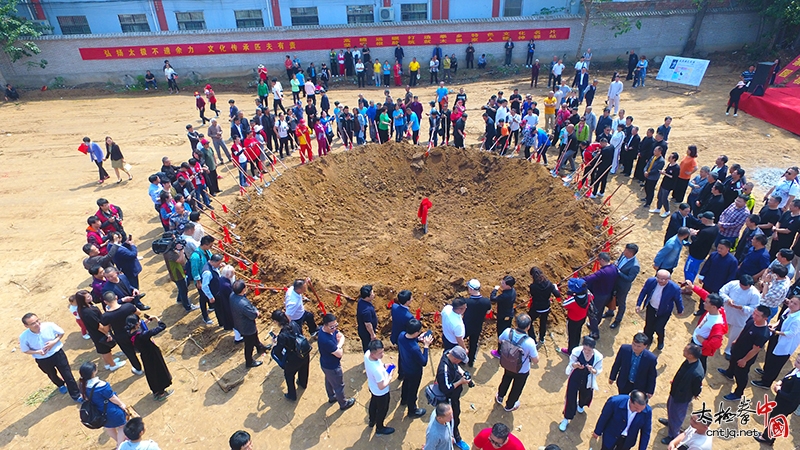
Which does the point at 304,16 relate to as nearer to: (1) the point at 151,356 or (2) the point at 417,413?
(1) the point at 151,356

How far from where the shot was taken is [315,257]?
35.9 ft

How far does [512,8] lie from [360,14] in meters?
9.00

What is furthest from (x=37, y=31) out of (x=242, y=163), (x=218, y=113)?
(x=242, y=163)

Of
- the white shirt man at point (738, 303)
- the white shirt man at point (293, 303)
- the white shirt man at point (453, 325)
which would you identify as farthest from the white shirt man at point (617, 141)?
the white shirt man at point (293, 303)

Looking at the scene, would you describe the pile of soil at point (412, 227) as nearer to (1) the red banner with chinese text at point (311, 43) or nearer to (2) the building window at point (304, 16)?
(1) the red banner with chinese text at point (311, 43)

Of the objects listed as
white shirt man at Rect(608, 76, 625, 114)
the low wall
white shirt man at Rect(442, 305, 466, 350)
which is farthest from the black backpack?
the low wall

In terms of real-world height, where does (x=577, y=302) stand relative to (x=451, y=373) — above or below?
below

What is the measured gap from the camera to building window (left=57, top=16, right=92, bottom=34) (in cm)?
2470

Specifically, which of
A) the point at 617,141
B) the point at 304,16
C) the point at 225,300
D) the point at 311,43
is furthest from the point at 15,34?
the point at 617,141

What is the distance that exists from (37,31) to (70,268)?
67.4 feet

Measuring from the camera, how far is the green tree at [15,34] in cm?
2159

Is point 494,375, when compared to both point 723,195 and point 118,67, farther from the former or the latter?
point 118,67

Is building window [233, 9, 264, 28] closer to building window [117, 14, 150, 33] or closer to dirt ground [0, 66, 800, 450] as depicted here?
building window [117, 14, 150, 33]

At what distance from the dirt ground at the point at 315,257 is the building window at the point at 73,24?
7.43 meters
